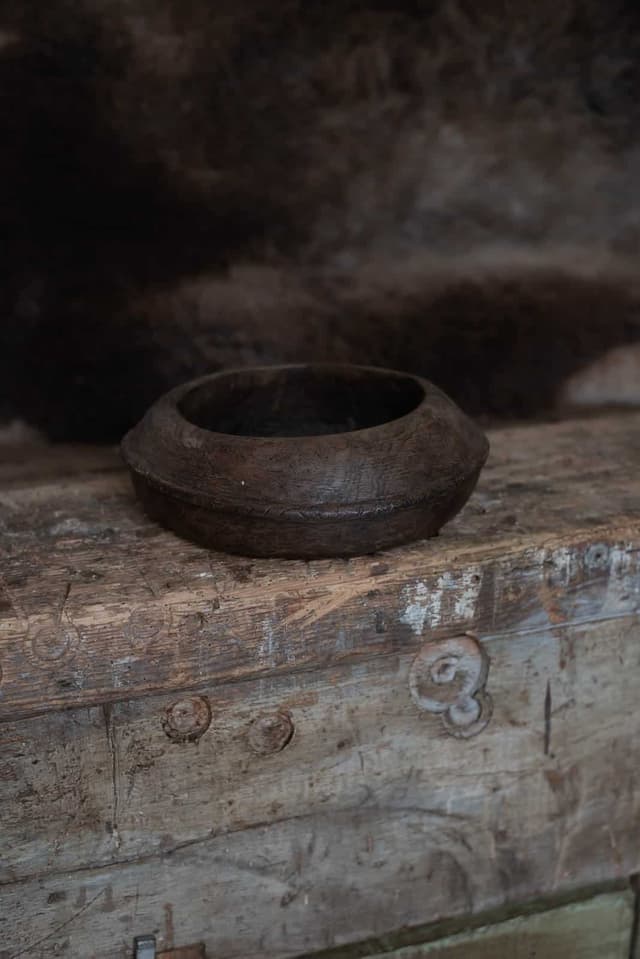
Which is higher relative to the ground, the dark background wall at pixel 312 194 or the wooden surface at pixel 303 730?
the dark background wall at pixel 312 194

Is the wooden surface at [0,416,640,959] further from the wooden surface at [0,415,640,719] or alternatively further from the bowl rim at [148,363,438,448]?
the bowl rim at [148,363,438,448]

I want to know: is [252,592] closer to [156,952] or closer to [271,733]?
[271,733]

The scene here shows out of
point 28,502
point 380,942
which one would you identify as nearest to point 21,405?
point 28,502

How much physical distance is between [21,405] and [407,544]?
787mm

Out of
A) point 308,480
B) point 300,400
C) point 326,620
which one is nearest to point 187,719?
point 326,620

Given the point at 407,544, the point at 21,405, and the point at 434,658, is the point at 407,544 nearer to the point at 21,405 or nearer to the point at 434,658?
the point at 434,658

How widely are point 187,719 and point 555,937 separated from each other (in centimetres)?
73

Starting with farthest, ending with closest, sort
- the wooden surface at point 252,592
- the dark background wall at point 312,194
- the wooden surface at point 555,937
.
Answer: the dark background wall at point 312,194, the wooden surface at point 555,937, the wooden surface at point 252,592

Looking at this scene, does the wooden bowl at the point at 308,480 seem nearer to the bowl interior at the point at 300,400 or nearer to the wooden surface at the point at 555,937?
the bowl interior at the point at 300,400

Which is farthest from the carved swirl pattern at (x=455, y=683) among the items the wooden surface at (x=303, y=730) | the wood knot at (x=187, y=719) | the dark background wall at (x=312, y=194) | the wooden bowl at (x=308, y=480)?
the dark background wall at (x=312, y=194)

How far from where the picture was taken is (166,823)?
1312 millimetres

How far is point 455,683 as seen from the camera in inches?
54.1

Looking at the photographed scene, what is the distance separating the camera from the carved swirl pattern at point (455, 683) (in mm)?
1354

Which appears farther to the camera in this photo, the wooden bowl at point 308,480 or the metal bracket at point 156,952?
the metal bracket at point 156,952
